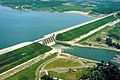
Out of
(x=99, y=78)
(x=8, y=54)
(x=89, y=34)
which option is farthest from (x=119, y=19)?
(x=99, y=78)

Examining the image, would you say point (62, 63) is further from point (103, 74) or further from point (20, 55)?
point (103, 74)

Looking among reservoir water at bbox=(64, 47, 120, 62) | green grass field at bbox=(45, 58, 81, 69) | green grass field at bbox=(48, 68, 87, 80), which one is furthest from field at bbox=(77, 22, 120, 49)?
green grass field at bbox=(48, 68, 87, 80)

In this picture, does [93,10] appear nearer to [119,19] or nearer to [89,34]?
[119,19]

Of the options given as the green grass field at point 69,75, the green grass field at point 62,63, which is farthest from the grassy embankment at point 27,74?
the green grass field at point 69,75

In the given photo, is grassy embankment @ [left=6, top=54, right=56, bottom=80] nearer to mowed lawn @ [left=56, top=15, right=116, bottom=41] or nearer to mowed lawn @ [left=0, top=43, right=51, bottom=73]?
mowed lawn @ [left=0, top=43, right=51, bottom=73]


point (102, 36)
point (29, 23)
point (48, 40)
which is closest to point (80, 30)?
point (102, 36)

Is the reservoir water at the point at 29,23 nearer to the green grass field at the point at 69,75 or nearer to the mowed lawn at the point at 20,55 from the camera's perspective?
the mowed lawn at the point at 20,55
